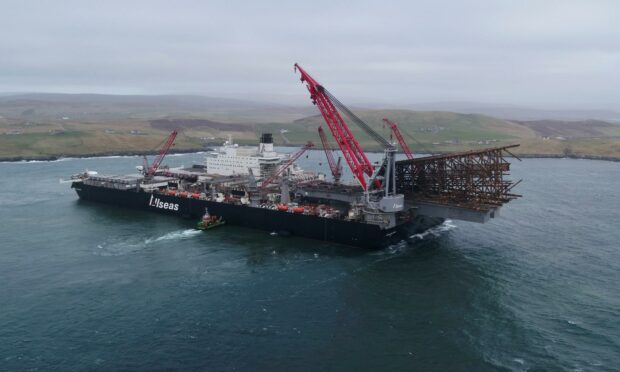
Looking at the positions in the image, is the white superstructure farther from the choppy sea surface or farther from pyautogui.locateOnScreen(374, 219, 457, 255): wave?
pyautogui.locateOnScreen(374, 219, 457, 255): wave

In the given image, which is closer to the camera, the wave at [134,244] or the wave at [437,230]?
the wave at [134,244]

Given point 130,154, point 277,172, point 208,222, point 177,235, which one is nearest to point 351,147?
point 277,172

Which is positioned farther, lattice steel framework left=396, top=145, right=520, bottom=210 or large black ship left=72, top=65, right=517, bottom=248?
large black ship left=72, top=65, right=517, bottom=248

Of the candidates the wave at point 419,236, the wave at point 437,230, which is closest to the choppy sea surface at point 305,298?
the wave at point 437,230

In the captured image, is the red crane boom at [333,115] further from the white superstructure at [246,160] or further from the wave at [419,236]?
the white superstructure at [246,160]

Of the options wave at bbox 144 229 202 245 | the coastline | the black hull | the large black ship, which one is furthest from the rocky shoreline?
wave at bbox 144 229 202 245

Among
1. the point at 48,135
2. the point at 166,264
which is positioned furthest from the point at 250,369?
the point at 48,135

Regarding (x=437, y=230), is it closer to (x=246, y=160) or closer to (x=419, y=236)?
(x=419, y=236)
